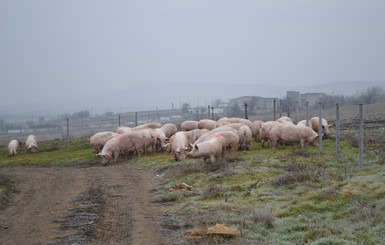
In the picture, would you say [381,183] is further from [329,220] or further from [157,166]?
[157,166]

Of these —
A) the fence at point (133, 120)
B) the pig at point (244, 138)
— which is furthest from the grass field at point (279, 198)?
the fence at point (133, 120)

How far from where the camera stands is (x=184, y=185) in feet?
43.0

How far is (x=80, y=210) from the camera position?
11.2 m

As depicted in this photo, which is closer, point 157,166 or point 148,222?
point 148,222

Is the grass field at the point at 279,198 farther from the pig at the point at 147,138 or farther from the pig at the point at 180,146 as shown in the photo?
the pig at the point at 147,138

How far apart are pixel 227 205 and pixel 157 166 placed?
8.43m

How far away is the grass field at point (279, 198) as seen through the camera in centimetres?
824

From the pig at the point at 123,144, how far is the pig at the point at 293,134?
21.4 feet

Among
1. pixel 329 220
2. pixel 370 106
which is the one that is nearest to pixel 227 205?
pixel 329 220

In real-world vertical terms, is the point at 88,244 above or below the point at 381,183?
below

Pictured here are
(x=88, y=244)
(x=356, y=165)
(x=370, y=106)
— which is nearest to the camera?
(x=88, y=244)

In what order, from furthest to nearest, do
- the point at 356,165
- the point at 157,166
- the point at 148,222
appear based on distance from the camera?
1. the point at 157,166
2. the point at 356,165
3. the point at 148,222

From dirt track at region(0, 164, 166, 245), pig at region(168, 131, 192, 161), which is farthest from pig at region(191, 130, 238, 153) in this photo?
dirt track at region(0, 164, 166, 245)

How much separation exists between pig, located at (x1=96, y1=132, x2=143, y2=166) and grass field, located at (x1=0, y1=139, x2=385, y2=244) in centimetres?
437
